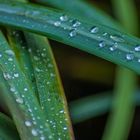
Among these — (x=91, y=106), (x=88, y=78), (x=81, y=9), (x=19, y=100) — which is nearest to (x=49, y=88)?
(x=19, y=100)

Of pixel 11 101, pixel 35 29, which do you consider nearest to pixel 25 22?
pixel 35 29

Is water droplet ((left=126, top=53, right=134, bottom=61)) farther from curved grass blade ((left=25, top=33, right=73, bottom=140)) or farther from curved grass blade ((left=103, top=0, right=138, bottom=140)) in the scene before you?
curved grass blade ((left=103, top=0, right=138, bottom=140))

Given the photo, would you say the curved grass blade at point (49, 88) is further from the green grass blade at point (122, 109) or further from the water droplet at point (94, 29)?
the green grass blade at point (122, 109)

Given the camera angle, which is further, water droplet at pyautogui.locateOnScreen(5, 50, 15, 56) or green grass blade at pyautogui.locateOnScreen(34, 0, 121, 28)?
green grass blade at pyautogui.locateOnScreen(34, 0, 121, 28)

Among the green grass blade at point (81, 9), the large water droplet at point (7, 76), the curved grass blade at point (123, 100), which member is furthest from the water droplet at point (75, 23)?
the curved grass blade at point (123, 100)

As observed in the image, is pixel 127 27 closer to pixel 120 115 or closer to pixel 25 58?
pixel 120 115

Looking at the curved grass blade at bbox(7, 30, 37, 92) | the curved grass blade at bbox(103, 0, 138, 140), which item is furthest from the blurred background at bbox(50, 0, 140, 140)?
the curved grass blade at bbox(7, 30, 37, 92)
